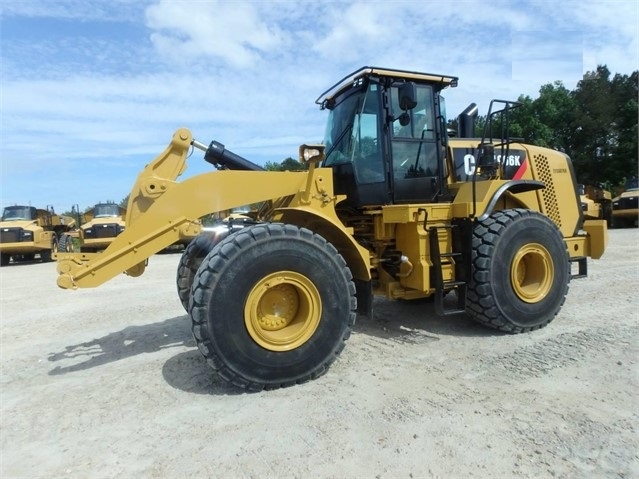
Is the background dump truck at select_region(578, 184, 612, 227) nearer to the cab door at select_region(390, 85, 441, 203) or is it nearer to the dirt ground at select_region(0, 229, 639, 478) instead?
the dirt ground at select_region(0, 229, 639, 478)

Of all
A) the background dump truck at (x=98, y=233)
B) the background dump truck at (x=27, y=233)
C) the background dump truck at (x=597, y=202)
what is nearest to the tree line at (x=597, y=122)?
the background dump truck at (x=597, y=202)

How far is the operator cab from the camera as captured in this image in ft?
15.8

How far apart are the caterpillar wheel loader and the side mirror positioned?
1 centimetres

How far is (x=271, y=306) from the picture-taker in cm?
391

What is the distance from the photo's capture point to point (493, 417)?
3.06 meters

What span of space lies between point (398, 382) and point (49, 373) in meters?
3.15

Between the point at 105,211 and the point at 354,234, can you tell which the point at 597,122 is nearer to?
the point at 105,211

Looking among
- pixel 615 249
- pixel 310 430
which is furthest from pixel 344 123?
pixel 615 249

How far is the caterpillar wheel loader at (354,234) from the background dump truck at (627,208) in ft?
61.4

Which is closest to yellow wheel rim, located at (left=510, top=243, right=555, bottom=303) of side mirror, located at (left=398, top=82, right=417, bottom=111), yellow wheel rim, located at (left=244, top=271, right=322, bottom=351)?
side mirror, located at (left=398, top=82, right=417, bottom=111)

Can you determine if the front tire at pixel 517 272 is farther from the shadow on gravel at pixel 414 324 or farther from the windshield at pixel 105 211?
the windshield at pixel 105 211

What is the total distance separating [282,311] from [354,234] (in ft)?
5.69

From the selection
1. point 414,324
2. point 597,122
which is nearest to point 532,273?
point 414,324

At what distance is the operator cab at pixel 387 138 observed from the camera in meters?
4.82
